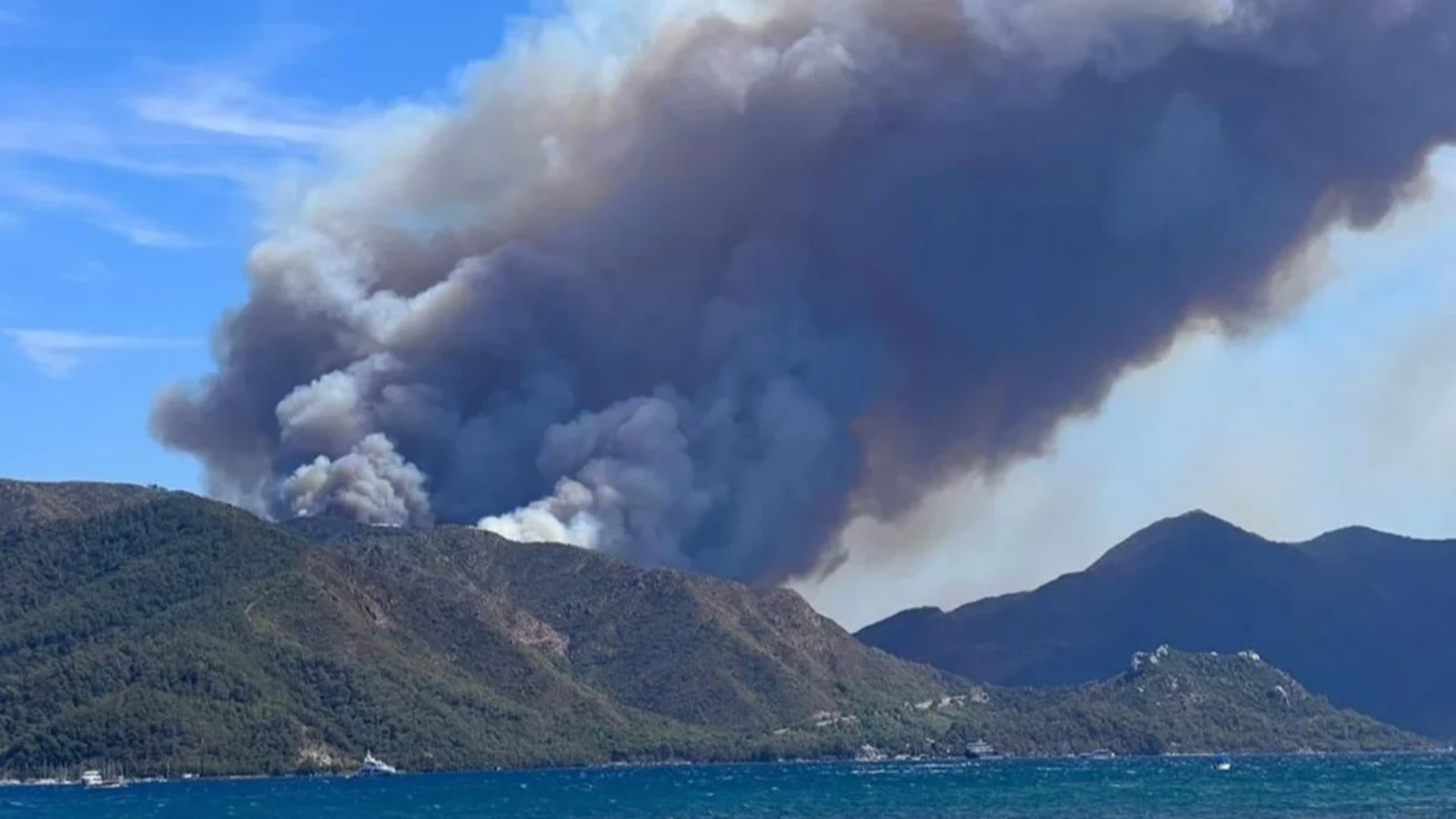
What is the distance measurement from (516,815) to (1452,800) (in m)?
73.7

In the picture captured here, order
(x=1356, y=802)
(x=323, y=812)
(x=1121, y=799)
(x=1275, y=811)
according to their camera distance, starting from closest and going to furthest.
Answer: (x=1275, y=811) < (x=1356, y=802) < (x=1121, y=799) < (x=323, y=812)

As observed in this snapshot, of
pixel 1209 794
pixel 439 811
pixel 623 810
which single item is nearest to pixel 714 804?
pixel 623 810

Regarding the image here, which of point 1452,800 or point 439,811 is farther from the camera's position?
point 439,811

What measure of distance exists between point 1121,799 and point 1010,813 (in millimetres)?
22230

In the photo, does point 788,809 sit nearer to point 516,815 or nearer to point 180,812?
point 516,815

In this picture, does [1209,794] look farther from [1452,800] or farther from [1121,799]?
[1452,800]

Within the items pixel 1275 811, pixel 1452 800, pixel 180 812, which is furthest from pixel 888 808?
pixel 180 812

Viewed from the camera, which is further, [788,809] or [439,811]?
[439,811]

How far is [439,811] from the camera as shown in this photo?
19550cm

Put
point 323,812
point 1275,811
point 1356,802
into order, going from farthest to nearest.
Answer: point 323,812
point 1356,802
point 1275,811

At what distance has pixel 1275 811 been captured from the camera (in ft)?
520

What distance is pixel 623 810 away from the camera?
183250 mm

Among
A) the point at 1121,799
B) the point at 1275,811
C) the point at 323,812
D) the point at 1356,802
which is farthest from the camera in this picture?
the point at 323,812

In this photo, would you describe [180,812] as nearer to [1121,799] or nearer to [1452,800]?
[1121,799]
